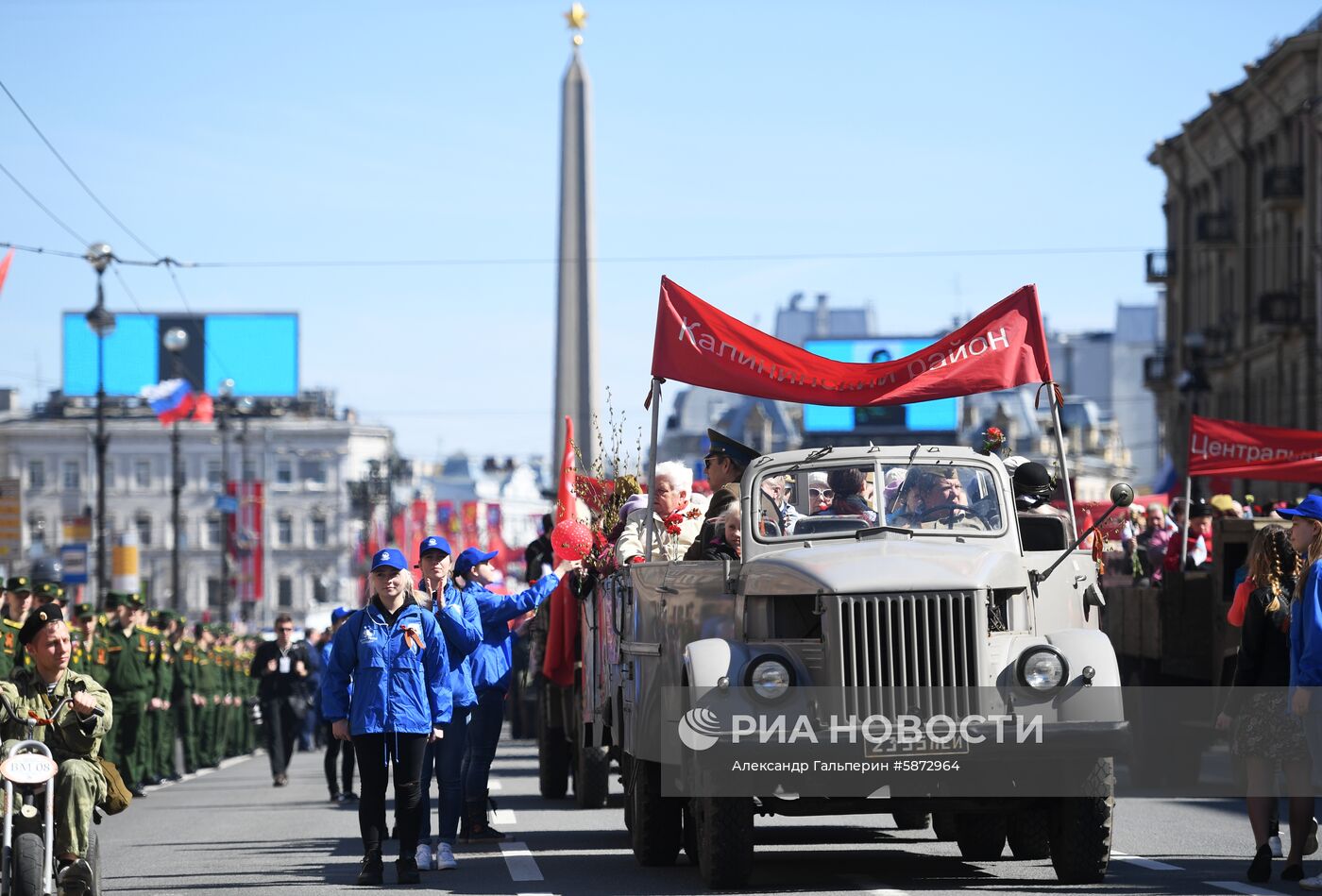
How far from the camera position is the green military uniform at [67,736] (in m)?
10.1

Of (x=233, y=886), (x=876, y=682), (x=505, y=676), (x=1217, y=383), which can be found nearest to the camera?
(x=876, y=682)

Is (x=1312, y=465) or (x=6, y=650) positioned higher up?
(x=1312, y=465)

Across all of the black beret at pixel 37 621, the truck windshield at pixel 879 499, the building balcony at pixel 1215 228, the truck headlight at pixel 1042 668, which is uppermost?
the building balcony at pixel 1215 228

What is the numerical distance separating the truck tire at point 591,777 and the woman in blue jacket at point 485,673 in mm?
2105

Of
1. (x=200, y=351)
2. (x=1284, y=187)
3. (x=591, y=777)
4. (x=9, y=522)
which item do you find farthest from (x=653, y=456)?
(x=200, y=351)

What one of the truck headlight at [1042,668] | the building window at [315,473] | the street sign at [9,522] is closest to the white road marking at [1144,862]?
the truck headlight at [1042,668]

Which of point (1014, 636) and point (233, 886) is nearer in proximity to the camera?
point (1014, 636)

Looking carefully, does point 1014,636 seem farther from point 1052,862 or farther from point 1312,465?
point 1312,465

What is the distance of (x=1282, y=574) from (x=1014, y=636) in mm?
1583

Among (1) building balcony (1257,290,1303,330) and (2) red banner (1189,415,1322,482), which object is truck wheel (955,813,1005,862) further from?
(1) building balcony (1257,290,1303,330)

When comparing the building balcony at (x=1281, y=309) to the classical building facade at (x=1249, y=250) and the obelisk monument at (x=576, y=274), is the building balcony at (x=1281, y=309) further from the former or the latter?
the obelisk monument at (x=576, y=274)

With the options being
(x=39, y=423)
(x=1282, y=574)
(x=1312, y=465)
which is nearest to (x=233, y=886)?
(x=1282, y=574)

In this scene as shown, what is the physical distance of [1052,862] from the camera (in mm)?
11422

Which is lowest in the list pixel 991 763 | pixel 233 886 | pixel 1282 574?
pixel 233 886
